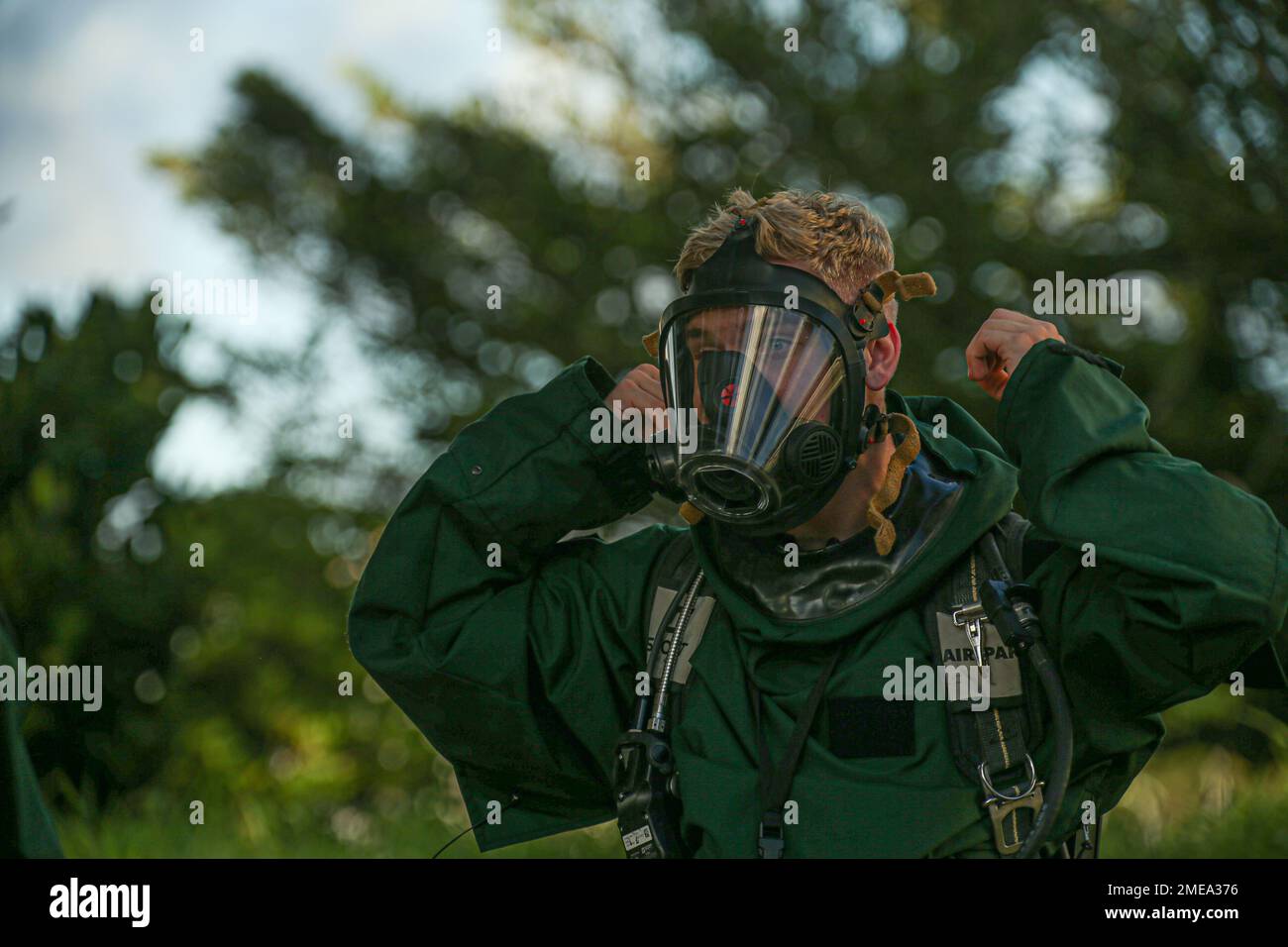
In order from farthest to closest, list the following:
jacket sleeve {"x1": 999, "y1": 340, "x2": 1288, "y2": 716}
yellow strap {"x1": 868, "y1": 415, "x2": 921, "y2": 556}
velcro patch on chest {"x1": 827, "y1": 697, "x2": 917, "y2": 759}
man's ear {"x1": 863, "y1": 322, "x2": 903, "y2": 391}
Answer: man's ear {"x1": 863, "y1": 322, "x2": 903, "y2": 391}
yellow strap {"x1": 868, "y1": 415, "x2": 921, "y2": 556}
velcro patch on chest {"x1": 827, "y1": 697, "x2": 917, "y2": 759}
jacket sleeve {"x1": 999, "y1": 340, "x2": 1288, "y2": 716}

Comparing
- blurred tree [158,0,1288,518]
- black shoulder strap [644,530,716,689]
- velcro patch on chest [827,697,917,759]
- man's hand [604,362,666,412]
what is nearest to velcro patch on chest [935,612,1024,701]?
velcro patch on chest [827,697,917,759]

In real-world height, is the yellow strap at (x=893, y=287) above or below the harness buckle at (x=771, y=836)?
above

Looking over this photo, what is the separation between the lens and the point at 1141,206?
7.48 meters

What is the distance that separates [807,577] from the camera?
8.39ft

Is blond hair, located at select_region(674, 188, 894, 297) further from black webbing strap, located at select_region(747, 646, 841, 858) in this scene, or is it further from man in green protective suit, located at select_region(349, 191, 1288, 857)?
black webbing strap, located at select_region(747, 646, 841, 858)

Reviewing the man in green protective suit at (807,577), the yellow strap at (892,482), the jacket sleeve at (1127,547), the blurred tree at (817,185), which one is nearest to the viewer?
the jacket sleeve at (1127,547)

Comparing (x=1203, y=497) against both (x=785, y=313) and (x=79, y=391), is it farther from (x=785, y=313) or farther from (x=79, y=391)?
(x=79, y=391)

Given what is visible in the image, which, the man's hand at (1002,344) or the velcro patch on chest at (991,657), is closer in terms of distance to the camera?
the velcro patch on chest at (991,657)

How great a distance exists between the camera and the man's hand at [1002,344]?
8.05 ft

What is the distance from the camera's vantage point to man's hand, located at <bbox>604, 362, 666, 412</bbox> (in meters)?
2.66

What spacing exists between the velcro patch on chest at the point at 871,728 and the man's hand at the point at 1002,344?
0.59 m

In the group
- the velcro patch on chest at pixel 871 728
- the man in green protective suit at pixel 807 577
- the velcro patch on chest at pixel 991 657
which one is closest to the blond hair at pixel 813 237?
the man in green protective suit at pixel 807 577

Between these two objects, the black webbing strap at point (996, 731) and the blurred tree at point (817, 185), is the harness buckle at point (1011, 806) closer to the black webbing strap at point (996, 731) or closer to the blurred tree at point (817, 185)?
the black webbing strap at point (996, 731)

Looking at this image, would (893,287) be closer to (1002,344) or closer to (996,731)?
(1002,344)
